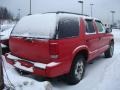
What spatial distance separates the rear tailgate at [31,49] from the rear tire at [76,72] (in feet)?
2.95

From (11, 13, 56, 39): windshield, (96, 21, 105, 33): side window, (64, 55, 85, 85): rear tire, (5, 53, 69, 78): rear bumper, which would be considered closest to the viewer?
(5, 53, 69, 78): rear bumper

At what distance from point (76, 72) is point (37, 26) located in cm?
154

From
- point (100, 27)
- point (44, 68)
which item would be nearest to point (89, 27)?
point (100, 27)

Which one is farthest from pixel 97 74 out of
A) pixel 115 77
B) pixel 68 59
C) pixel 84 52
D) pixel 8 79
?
pixel 8 79

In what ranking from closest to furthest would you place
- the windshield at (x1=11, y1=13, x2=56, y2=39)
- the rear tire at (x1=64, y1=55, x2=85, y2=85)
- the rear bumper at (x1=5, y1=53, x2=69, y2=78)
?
1. the rear bumper at (x1=5, y1=53, x2=69, y2=78)
2. the windshield at (x1=11, y1=13, x2=56, y2=39)
3. the rear tire at (x1=64, y1=55, x2=85, y2=85)

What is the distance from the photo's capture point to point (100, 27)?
8258mm

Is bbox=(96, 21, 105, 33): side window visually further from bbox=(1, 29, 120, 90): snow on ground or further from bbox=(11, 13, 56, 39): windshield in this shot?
bbox=(11, 13, 56, 39): windshield

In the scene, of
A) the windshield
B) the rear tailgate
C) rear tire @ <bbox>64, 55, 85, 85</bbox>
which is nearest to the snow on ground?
rear tire @ <bbox>64, 55, 85, 85</bbox>

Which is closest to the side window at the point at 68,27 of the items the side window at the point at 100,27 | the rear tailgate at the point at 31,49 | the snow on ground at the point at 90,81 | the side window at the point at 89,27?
the rear tailgate at the point at 31,49

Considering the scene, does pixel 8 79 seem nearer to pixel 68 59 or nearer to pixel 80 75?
pixel 68 59

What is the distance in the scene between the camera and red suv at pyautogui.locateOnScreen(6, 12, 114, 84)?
5.21 meters

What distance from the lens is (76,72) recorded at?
6074 mm

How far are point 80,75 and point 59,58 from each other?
4.26 feet

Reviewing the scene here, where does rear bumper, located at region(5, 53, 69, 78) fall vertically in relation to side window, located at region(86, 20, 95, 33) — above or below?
below
